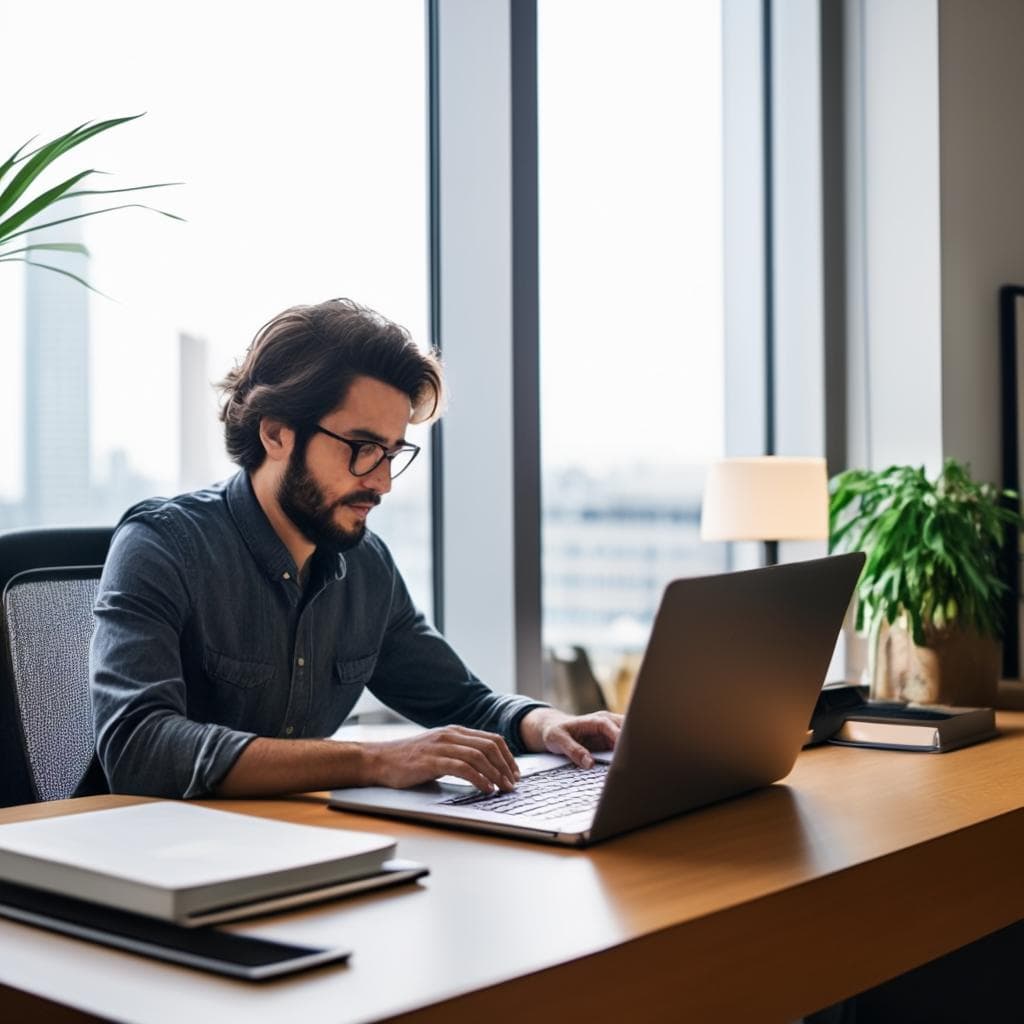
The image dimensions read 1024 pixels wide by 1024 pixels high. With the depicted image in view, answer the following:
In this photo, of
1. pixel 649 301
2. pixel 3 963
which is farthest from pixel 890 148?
pixel 3 963

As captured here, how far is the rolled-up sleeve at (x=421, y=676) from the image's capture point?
199 centimetres

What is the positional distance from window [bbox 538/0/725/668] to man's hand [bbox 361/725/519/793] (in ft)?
5.65

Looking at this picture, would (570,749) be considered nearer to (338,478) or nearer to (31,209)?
(338,478)

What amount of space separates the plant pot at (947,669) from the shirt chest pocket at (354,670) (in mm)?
1154

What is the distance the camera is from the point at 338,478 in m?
1.83

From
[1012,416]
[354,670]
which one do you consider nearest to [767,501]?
[1012,416]

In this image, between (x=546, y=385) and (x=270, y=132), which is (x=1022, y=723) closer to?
(x=546, y=385)

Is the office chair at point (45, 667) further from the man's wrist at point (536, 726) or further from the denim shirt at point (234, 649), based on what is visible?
the man's wrist at point (536, 726)

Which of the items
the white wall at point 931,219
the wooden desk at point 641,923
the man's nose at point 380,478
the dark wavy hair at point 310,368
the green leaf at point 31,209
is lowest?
the wooden desk at point 641,923

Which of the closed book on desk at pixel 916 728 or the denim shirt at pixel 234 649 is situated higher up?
the denim shirt at pixel 234 649

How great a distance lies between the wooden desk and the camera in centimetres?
83

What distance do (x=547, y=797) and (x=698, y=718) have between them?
22 cm

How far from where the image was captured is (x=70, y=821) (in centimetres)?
111

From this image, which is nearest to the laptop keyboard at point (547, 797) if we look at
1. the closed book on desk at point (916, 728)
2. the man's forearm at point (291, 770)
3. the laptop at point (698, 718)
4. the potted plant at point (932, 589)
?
the laptop at point (698, 718)
